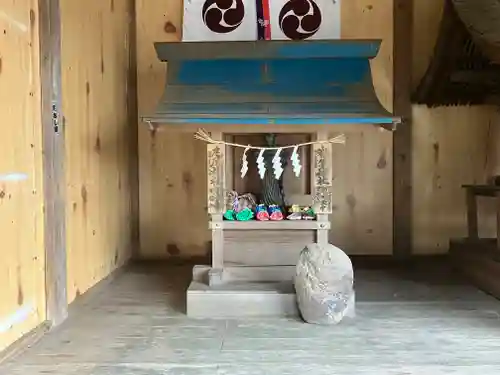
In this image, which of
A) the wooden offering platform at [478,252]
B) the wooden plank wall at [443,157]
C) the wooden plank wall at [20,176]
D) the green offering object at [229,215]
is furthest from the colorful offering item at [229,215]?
the wooden plank wall at [443,157]

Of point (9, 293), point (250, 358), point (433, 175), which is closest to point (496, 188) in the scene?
point (433, 175)

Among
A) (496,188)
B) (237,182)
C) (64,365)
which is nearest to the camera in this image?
(64,365)

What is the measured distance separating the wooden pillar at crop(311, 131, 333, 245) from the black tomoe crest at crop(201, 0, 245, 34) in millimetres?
1419

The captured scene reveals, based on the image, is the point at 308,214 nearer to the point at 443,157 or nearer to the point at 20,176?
the point at 20,176

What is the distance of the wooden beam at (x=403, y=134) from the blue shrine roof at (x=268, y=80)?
3.55ft

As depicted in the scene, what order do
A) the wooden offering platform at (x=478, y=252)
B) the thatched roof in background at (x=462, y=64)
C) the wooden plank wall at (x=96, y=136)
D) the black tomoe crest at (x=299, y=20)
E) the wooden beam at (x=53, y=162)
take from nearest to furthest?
the wooden beam at (x=53, y=162) → the wooden plank wall at (x=96, y=136) → the thatched roof in background at (x=462, y=64) → the wooden offering platform at (x=478, y=252) → the black tomoe crest at (x=299, y=20)

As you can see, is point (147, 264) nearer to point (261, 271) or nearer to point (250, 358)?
point (261, 271)

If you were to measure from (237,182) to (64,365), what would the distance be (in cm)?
163

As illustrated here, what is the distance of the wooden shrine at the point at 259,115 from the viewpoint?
2.59 metres

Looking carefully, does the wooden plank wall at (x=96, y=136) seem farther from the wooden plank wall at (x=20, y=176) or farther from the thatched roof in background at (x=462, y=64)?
the thatched roof in background at (x=462, y=64)

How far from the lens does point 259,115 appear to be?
102 inches

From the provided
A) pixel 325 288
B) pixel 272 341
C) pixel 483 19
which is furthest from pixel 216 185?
pixel 483 19

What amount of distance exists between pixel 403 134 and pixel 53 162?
2417 mm

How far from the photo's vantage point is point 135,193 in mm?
3930
